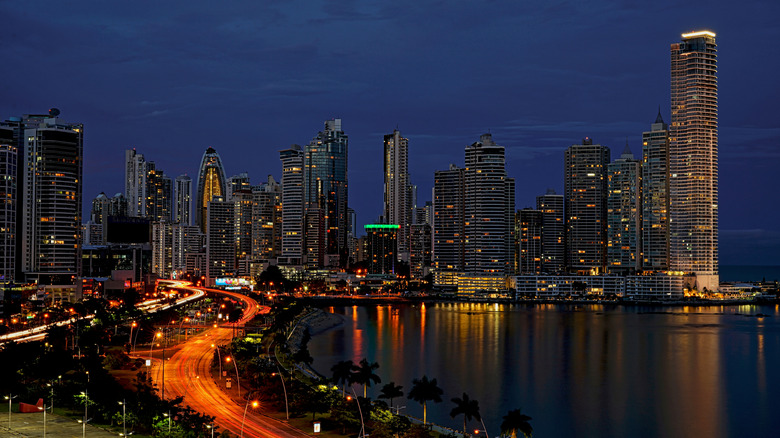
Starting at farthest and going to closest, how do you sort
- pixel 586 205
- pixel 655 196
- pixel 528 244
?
1. pixel 528 244
2. pixel 586 205
3. pixel 655 196

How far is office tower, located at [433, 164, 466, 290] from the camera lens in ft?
562

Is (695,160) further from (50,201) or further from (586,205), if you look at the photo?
(50,201)

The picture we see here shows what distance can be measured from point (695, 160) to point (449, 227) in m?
52.1

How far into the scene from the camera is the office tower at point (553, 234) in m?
191

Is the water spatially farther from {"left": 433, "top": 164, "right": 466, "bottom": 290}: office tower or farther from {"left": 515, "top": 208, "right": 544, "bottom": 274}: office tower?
{"left": 515, "top": 208, "right": 544, "bottom": 274}: office tower

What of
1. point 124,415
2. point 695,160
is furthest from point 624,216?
point 124,415

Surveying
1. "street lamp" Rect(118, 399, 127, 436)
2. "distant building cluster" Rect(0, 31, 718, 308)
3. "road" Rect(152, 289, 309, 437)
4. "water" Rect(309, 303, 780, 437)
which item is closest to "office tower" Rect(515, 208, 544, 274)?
"distant building cluster" Rect(0, 31, 718, 308)

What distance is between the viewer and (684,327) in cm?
9975

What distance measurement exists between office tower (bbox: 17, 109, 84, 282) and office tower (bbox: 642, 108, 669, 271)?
352 ft

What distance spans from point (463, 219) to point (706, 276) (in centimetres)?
5059

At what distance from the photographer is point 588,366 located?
217ft

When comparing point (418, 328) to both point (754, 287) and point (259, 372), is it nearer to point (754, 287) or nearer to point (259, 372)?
point (259, 372)

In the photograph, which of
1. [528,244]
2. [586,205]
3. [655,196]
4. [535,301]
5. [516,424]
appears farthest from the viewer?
[528,244]

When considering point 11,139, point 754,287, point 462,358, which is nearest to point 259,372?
point 462,358
